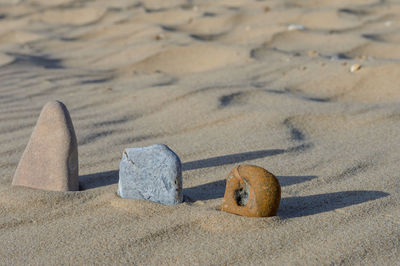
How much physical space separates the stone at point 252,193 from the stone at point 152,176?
192 mm

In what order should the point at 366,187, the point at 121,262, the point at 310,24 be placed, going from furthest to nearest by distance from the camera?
1. the point at 310,24
2. the point at 366,187
3. the point at 121,262

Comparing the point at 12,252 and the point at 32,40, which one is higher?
the point at 12,252

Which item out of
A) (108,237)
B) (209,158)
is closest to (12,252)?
(108,237)

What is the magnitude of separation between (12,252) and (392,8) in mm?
5505

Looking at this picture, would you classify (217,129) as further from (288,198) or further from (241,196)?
(241,196)

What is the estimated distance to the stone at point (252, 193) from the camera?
5.44ft

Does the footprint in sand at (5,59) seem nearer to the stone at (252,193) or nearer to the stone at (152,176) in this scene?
the stone at (152,176)

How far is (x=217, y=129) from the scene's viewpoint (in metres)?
2.75

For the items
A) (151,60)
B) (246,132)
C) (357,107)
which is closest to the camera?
(246,132)

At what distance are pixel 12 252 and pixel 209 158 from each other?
1.01 meters

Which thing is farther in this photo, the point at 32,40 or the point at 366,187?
the point at 32,40

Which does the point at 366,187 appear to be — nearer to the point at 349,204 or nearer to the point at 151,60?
the point at 349,204

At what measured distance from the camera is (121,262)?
1.49 meters

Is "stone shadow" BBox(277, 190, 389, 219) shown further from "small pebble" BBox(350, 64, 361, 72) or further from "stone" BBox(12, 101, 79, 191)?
"small pebble" BBox(350, 64, 361, 72)
